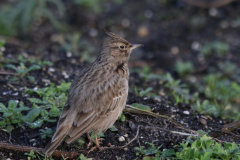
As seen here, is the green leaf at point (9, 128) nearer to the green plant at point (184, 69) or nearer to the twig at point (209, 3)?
the green plant at point (184, 69)

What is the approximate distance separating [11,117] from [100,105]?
122 centimetres

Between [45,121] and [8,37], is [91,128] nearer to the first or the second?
[45,121]

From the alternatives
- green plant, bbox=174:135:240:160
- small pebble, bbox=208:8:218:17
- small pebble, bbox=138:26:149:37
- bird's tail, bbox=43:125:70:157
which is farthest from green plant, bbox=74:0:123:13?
green plant, bbox=174:135:240:160

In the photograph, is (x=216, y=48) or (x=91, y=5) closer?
(x=216, y=48)

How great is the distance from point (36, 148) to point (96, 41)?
6.08m

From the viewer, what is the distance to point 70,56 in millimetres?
7812

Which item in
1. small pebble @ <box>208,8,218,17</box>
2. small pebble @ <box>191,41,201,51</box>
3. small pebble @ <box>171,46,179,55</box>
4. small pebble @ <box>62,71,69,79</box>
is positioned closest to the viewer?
small pebble @ <box>62,71,69,79</box>

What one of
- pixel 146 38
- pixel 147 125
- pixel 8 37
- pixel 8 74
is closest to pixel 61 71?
pixel 8 74

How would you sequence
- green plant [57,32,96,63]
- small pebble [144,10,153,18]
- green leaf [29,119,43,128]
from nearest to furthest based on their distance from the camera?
green leaf [29,119,43,128] → green plant [57,32,96,63] → small pebble [144,10,153,18]

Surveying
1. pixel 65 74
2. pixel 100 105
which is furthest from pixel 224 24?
pixel 100 105

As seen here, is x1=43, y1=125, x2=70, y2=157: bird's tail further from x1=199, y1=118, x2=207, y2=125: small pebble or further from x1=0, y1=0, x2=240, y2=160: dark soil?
x1=199, y1=118, x2=207, y2=125: small pebble

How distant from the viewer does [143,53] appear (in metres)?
9.25

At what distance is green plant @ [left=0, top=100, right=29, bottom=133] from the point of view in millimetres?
4430

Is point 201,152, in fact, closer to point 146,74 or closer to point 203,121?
point 203,121
